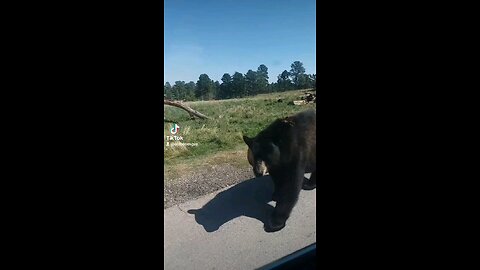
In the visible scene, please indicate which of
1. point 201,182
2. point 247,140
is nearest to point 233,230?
point 201,182

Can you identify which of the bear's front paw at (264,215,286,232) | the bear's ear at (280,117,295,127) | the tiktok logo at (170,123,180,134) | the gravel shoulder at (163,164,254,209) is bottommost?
the bear's front paw at (264,215,286,232)

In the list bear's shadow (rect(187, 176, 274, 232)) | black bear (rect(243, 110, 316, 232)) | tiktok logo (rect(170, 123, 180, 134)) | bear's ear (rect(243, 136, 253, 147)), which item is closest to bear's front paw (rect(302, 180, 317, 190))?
black bear (rect(243, 110, 316, 232))

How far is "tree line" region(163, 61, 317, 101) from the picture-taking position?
156 cm

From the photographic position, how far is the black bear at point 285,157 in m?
1.88

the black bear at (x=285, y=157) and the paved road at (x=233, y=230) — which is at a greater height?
the black bear at (x=285, y=157)

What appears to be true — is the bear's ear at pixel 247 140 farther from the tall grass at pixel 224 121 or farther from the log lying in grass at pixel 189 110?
the log lying in grass at pixel 189 110

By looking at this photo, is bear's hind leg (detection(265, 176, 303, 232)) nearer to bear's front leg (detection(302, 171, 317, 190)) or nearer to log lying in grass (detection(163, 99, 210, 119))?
bear's front leg (detection(302, 171, 317, 190))

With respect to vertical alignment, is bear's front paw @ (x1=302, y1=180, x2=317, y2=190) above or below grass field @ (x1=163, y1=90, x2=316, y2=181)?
below

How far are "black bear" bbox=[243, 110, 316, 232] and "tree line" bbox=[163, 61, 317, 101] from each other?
0.64ft

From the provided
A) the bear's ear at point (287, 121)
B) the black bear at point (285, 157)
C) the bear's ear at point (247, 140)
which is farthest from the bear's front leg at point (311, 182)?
the bear's ear at point (247, 140)

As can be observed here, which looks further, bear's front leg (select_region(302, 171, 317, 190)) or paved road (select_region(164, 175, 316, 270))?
bear's front leg (select_region(302, 171, 317, 190))

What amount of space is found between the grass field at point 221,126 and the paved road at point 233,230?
205 millimetres
